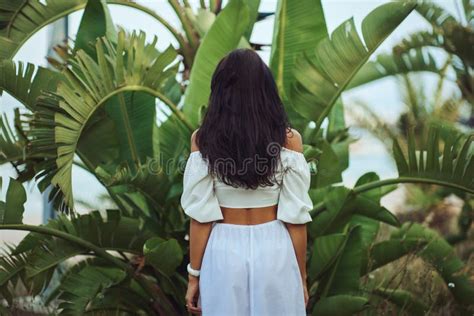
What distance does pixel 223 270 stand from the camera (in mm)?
3148

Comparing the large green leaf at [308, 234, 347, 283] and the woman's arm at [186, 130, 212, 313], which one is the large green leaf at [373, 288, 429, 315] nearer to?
the large green leaf at [308, 234, 347, 283]

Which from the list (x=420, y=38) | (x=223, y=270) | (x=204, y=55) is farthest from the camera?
(x=420, y=38)

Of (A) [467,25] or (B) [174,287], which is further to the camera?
(A) [467,25]

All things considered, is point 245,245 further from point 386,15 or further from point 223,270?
point 386,15

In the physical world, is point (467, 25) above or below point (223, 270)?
above

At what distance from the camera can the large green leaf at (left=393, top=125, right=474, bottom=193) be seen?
4.54m

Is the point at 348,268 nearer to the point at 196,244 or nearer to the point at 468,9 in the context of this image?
the point at 196,244

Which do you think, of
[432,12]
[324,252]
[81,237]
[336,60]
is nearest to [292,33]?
[336,60]

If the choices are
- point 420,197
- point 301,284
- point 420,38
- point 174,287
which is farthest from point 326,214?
point 420,197

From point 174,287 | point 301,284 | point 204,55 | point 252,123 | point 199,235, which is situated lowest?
point 174,287

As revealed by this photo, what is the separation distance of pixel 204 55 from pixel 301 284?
224 centimetres

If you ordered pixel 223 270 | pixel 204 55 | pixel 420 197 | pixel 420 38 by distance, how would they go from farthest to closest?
pixel 420 197, pixel 420 38, pixel 204 55, pixel 223 270

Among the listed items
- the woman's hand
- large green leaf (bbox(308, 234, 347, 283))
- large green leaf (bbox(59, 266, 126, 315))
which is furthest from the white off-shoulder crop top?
large green leaf (bbox(59, 266, 126, 315))

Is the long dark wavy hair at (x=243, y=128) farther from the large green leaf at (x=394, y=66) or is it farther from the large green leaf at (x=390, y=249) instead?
the large green leaf at (x=394, y=66)
